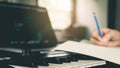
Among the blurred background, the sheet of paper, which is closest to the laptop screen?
the sheet of paper

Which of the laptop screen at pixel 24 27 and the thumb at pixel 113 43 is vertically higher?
the laptop screen at pixel 24 27

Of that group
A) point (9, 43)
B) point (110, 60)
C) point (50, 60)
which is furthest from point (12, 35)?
point (110, 60)

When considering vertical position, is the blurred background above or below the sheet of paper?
below

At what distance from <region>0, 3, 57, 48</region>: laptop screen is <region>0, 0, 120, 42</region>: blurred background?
0.30 meters

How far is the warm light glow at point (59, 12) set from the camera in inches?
38.7

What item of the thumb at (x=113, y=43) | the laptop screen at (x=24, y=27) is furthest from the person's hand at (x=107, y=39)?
the laptop screen at (x=24, y=27)

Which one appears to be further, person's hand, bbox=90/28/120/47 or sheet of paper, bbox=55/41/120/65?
person's hand, bbox=90/28/120/47

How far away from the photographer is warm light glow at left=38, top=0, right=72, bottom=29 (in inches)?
38.7

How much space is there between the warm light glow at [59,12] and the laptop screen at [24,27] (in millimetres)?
298

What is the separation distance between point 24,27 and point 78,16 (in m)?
0.66

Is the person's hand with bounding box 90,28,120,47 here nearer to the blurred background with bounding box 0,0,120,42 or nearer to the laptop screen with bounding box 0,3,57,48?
the laptop screen with bounding box 0,3,57,48

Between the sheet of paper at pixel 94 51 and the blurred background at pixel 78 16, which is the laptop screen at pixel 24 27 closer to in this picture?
the sheet of paper at pixel 94 51

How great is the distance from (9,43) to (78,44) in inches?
6.4

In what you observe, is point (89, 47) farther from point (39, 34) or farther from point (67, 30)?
point (67, 30)
